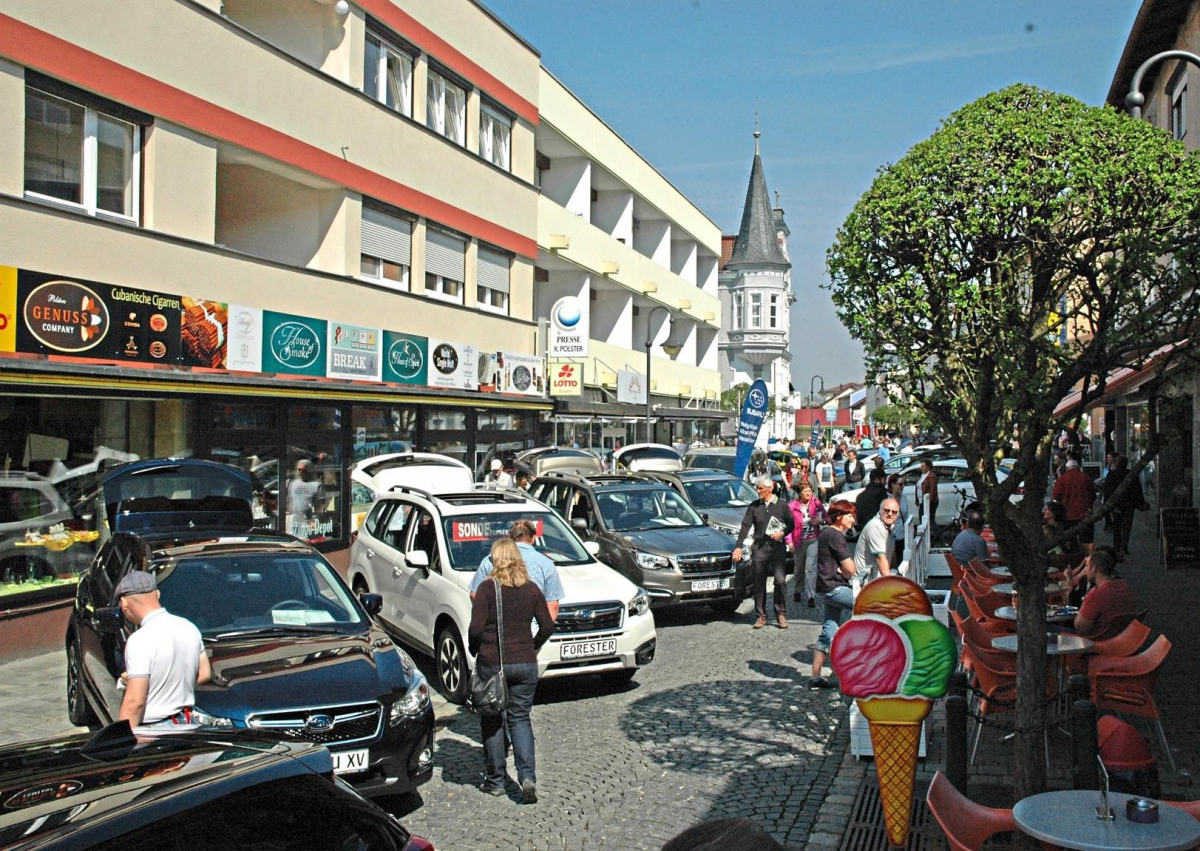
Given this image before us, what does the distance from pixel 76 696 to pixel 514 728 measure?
160 inches

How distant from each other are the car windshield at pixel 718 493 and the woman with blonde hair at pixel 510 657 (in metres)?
11.2

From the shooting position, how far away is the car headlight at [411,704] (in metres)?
7.04

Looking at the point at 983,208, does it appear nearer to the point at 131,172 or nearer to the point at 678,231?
the point at 131,172

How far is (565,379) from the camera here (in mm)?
28391

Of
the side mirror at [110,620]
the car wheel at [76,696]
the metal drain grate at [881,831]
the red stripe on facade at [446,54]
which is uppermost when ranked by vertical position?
the red stripe on facade at [446,54]

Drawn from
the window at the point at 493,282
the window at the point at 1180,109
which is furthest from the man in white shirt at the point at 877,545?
the window at the point at 493,282

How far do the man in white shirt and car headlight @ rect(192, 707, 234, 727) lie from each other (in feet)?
19.8

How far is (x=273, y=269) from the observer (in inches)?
683

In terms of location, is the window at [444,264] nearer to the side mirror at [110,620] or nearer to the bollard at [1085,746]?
the side mirror at [110,620]

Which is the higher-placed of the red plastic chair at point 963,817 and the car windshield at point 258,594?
the car windshield at point 258,594

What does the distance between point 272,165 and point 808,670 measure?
11.8 m

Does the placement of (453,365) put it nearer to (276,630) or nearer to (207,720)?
(276,630)

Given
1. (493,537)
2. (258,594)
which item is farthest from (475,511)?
(258,594)

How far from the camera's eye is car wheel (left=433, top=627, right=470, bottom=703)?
999 centimetres
